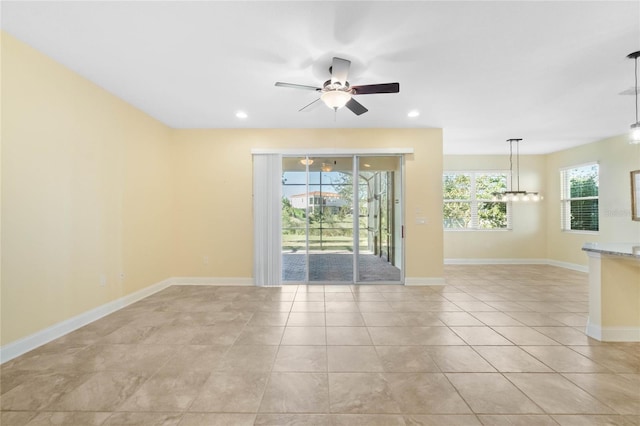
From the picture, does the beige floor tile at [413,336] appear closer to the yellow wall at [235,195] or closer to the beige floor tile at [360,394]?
→ the beige floor tile at [360,394]

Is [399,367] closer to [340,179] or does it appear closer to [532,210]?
[340,179]

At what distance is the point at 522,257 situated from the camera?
6.95 m

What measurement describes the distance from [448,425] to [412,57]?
3027 millimetres

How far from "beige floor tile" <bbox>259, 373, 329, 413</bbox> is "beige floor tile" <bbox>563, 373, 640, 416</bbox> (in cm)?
190

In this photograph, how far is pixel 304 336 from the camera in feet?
9.28

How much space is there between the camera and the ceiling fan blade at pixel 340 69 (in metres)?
2.46

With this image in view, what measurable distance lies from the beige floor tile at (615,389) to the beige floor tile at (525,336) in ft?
1.80

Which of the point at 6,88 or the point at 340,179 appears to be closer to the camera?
the point at 6,88

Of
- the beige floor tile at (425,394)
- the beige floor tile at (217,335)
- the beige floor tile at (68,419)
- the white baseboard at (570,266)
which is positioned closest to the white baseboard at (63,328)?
the beige floor tile at (68,419)

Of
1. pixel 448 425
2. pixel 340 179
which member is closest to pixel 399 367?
pixel 448 425

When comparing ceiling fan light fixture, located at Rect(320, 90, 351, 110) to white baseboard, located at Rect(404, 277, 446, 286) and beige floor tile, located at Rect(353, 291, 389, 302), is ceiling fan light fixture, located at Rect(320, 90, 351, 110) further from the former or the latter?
white baseboard, located at Rect(404, 277, 446, 286)

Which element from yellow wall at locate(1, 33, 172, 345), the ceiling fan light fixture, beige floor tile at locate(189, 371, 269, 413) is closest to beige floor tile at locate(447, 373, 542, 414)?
beige floor tile at locate(189, 371, 269, 413)

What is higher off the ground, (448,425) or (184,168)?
(184,168)

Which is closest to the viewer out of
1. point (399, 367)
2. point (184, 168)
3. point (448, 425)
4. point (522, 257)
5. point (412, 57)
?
point (448, 425)
